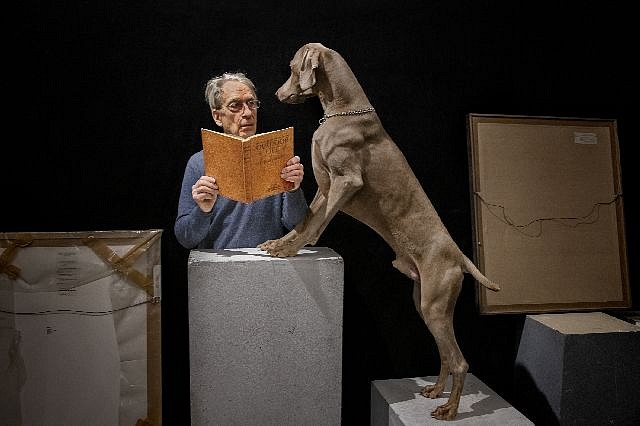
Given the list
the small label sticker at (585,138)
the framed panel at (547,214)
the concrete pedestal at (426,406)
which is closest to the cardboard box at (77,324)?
the concrete pedestal at (426,406)

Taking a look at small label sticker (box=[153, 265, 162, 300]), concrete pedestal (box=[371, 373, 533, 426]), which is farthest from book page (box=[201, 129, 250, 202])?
concrete pedestal (box=[371, 373, 533, 426])

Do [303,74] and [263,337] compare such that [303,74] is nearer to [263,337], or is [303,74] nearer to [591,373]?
[263,337]

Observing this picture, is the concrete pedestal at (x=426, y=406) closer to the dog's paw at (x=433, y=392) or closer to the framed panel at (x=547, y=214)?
the dog's paw at (x=433, y=392)

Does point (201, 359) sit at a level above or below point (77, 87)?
below

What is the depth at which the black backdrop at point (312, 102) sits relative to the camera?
231cm

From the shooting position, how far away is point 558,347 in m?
2.30

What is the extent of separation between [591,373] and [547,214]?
76 centimetres

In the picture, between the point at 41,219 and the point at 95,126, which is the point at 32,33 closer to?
the point at 95,126

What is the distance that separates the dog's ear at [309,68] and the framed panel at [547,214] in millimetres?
992

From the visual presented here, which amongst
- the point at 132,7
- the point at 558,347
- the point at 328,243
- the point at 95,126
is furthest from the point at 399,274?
the point at 132,7

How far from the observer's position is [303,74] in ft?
6.41

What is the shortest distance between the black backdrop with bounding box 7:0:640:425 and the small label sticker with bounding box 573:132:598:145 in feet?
0.45

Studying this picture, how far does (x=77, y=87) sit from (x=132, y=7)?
41 cm

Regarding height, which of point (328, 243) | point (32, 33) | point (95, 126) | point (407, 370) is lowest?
point (407, 370)
